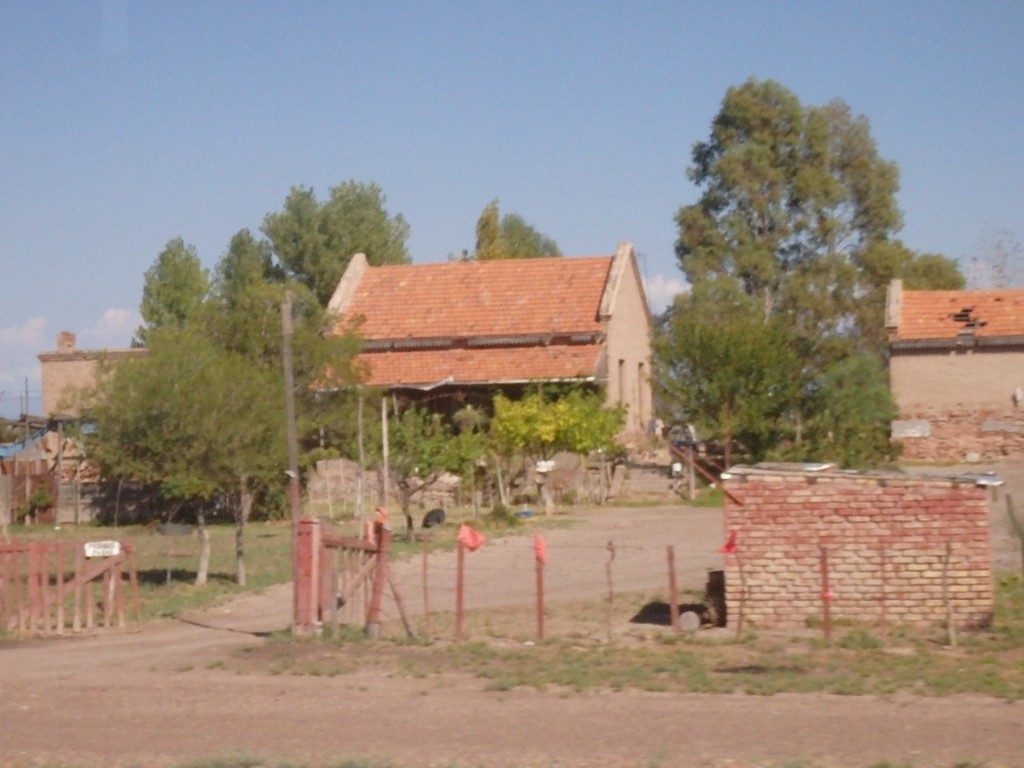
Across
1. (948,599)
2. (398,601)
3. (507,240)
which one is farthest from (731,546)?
(507,240)

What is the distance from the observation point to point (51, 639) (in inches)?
743

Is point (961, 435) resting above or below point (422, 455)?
above

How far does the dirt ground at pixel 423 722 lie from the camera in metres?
10.4

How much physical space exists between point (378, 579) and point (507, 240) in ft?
190

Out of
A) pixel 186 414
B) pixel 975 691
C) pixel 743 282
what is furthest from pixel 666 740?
pixel 743 282

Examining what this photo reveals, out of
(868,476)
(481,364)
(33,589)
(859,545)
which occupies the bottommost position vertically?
(33,589)

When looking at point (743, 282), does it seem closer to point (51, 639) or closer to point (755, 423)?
point (755, 423)

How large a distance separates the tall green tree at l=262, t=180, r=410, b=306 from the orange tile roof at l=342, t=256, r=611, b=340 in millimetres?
13380

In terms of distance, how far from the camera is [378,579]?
17062 millimetres

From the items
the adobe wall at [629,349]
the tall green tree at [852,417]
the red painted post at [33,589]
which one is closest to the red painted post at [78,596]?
the red painted post at [33,589]

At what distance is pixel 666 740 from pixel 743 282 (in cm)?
4534

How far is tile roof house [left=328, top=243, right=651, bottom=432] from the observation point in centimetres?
3953

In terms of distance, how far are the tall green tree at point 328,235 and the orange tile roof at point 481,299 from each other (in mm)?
13380

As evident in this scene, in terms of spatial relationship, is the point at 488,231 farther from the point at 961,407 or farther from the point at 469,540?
the point at 469,540
